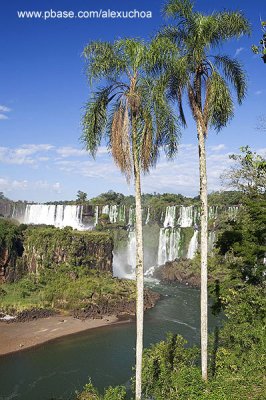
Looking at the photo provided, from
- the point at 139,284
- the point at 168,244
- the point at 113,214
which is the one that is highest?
the point at 113,214

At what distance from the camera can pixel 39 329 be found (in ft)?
135

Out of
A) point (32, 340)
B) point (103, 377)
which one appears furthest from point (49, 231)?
point (103, 377)

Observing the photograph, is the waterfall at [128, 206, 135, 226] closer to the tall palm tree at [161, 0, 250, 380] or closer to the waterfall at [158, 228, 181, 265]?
the waterfall at [158, 228, 181, 265]

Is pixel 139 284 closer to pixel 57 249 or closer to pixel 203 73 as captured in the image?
pixel 203 73

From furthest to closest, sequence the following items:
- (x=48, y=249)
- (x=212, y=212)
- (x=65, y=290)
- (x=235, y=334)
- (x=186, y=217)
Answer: (x=186, y=217) → (x=212, y=212) → (x=48, y=249) → (x=65, y=290) → (x=235, y=334)

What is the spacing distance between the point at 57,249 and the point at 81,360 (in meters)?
28.1

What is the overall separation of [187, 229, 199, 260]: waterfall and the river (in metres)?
24.2

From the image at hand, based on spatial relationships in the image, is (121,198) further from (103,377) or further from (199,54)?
(199,54)

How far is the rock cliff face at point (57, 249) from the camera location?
5941cm

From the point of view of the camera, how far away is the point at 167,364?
17.3 meters

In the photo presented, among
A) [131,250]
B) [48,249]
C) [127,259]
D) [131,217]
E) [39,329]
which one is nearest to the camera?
[39,329]

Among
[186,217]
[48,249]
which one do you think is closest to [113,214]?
[186,217]

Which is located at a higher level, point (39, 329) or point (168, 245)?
point (168, 245)

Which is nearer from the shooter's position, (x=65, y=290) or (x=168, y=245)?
(x=65, y=290)
